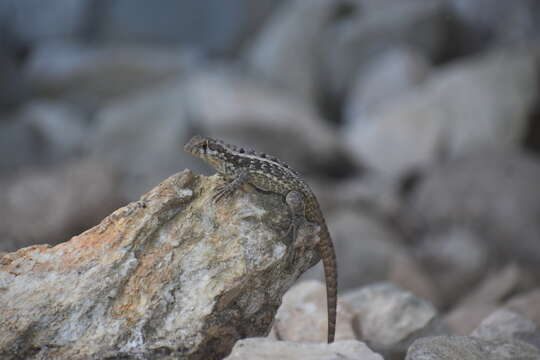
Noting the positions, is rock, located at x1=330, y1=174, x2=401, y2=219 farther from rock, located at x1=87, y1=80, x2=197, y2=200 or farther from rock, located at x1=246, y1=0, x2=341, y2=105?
rock, located at x1=246, y1=0, x2=341, y2=105

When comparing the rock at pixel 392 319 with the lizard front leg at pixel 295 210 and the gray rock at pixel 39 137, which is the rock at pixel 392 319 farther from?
the gray rock at pixel 39 137

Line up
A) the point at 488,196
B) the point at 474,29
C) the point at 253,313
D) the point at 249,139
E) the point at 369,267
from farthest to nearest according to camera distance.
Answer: the point at 474,29 < the point at 249,139 < the point at 488,196 < the point at 369,267 < the point at 253,313

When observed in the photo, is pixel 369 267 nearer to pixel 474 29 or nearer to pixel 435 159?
pixel 435 159

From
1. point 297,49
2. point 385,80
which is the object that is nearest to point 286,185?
point 385,80

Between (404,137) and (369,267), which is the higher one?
(404,137)

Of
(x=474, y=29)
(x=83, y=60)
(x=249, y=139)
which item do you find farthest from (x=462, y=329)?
(x=83, y=60)

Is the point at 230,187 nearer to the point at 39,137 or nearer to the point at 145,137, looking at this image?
the point at 145,137
